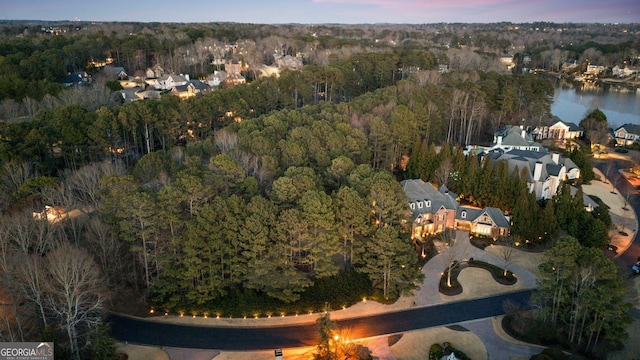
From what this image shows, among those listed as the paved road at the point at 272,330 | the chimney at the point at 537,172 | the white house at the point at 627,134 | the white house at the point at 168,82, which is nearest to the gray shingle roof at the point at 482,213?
the chimney at the point at 537,172

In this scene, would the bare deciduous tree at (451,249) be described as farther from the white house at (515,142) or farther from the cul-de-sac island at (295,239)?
the white house at (515,142)

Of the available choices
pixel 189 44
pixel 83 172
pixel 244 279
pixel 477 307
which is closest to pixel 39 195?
pixel 83 172

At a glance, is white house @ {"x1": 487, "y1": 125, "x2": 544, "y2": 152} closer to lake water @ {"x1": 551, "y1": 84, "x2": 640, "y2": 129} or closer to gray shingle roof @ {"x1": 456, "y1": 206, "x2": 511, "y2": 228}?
gray shingle roof @ {"x1": 456, "y1": 206, "x2": 511, "y2": 228}

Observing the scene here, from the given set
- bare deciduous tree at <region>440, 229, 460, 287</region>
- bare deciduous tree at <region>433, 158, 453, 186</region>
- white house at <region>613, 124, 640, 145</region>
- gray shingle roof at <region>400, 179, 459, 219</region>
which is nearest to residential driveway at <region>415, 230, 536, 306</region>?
bare deciduous tree at <region>440, 229, 460, 287</region>

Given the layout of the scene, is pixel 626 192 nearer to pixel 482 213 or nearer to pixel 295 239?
pixel 482 213

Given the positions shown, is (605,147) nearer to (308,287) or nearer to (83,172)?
(308,287)

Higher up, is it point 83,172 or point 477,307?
point 83,172
